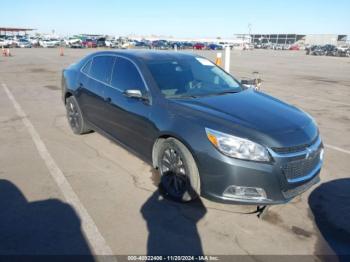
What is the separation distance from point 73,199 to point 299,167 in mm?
2594

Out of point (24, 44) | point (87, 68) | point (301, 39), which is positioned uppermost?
point (87, 68)

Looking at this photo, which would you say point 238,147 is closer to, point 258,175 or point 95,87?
point 258,175

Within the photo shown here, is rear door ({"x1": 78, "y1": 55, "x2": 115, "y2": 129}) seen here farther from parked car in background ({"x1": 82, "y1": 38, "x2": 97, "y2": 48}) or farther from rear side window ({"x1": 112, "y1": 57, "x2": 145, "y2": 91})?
parked car in background ({"x1": 82, "y1": 38, "x2": 97, "y2": 48})

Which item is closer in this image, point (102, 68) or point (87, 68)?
point (102, 68)

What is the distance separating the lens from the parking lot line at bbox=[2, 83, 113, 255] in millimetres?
3164

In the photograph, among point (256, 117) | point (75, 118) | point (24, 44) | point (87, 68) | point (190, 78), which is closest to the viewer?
point (256, 117)

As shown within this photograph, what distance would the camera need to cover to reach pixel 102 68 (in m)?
5.48

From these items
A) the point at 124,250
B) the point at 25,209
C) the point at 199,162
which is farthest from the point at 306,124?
the point at 25,209

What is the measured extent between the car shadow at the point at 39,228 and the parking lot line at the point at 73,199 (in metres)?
0.07

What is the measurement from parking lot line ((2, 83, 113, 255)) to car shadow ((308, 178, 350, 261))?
2179 millimetres

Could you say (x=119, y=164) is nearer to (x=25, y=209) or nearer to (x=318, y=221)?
(x=25, y=209)

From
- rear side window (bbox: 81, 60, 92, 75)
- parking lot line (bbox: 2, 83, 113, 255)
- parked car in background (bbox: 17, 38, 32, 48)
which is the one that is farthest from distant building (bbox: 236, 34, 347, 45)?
parking lot line (bbox: 2, 83, 113, 255)

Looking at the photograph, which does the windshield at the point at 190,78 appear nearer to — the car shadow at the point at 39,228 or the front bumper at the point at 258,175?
the front bumper at the point at 258,175

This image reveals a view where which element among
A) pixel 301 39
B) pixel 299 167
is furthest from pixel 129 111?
pixel 301 39
